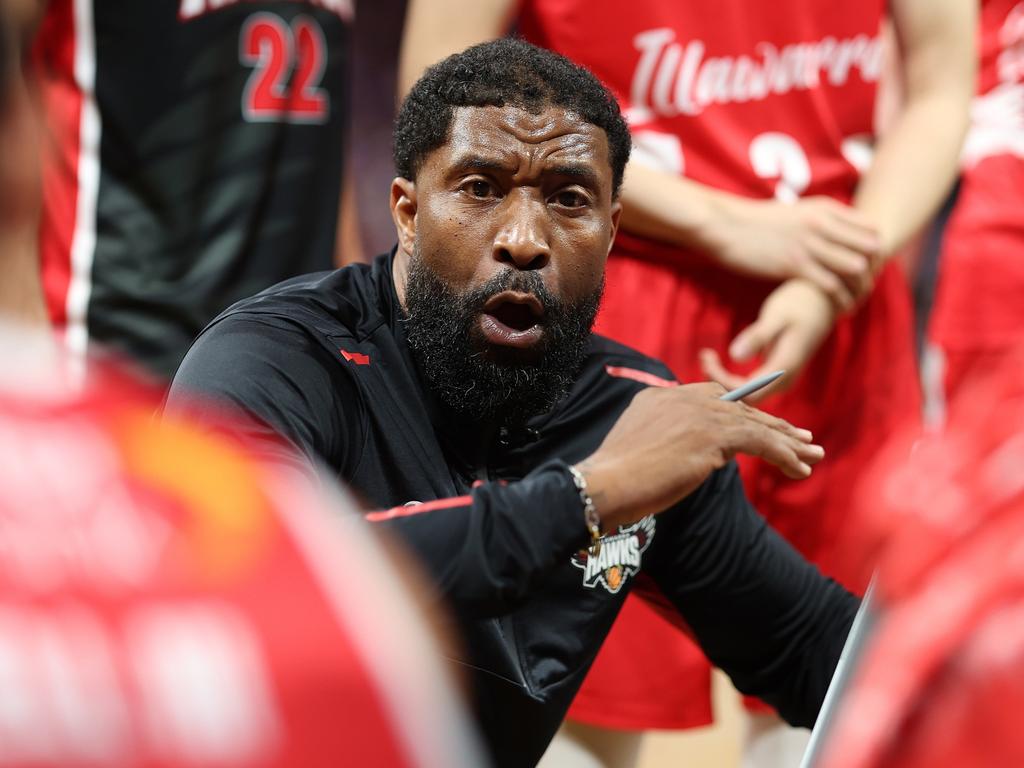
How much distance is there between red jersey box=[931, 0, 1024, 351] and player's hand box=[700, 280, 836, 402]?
0.86 meters

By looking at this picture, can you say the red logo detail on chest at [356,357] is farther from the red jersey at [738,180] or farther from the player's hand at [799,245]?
the player's hand at [799,245]

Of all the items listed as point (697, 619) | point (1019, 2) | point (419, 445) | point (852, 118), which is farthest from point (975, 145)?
point (419, 445)

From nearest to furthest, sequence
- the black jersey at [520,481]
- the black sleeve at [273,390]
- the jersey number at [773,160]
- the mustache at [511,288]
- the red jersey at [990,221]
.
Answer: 1. the black sleeve at [273,390]
2. the black jersey at [520,481]
3. the mustache at [511,288]
4. the jersey number at [773,160]
5. the red jersey at [990,221]

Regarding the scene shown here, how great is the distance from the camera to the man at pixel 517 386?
161 cm

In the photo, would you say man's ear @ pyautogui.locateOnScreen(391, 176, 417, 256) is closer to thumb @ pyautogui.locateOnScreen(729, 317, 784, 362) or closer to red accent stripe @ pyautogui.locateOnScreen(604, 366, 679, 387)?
red accent stripe @ pyautogui.locateOnScreen(604, 366, 679, 387)

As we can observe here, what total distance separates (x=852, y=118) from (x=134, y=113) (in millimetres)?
1174

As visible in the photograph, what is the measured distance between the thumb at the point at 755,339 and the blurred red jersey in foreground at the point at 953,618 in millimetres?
1317

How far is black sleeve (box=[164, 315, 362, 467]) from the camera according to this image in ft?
4.89

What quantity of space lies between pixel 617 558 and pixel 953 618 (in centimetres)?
118

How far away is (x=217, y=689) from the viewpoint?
57cm

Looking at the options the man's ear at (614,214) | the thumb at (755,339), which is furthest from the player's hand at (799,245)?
the man's ear at (614,214)

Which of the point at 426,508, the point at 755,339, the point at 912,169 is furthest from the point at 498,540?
the point at 912,169

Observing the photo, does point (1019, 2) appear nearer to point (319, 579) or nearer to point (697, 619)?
point (697, 619)

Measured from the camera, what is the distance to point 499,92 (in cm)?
177
